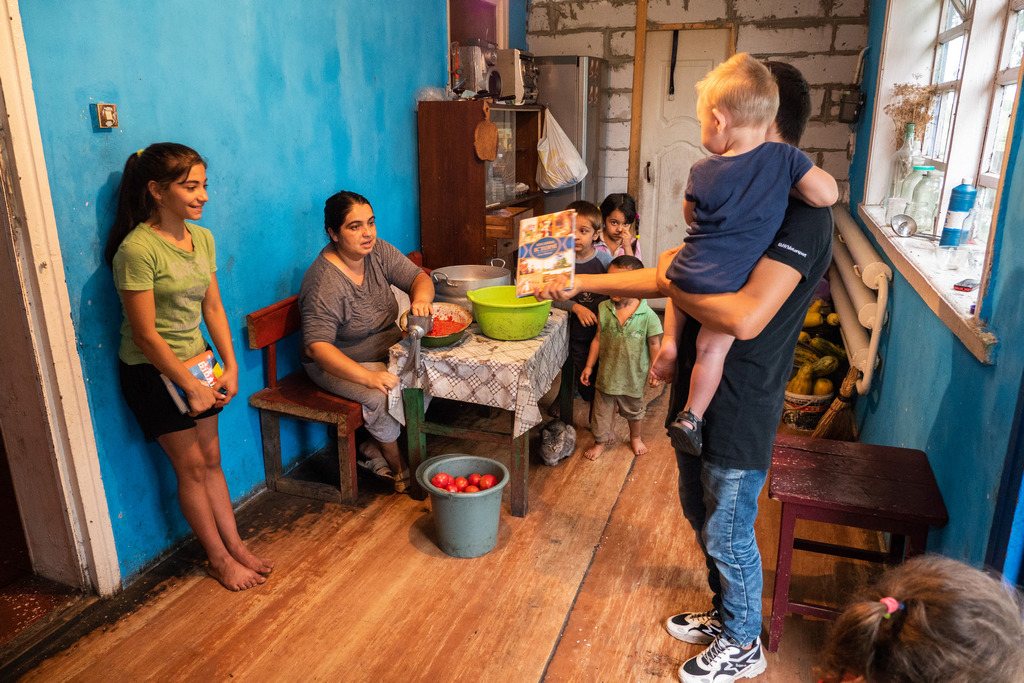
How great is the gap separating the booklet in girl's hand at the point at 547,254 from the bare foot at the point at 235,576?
1.47 metres

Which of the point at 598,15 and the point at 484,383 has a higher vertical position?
the point at 598,15

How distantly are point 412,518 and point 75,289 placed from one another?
5.07 ft

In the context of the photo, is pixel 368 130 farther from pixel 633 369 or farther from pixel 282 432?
pixel 633 369

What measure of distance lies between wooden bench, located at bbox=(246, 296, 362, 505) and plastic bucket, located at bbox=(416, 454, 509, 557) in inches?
16.8

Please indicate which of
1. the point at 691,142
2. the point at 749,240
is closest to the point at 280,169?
the point at 749,240

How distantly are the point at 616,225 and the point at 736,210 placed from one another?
224cm

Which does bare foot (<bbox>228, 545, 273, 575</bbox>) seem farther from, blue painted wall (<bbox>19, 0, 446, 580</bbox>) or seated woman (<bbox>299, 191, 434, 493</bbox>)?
seated woman (<bbox>299, 191, 434, 493</bbox>)

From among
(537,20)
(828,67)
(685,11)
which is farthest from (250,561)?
(828,67)

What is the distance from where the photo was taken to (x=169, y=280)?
2229 millimetres

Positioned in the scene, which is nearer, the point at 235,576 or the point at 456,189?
the point at 235,576

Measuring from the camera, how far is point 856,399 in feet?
12.1

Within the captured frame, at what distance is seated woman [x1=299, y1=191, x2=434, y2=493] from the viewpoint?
294cm

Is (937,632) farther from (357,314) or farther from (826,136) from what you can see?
(826,136)

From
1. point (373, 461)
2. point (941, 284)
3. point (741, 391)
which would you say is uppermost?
point (941, 284)
